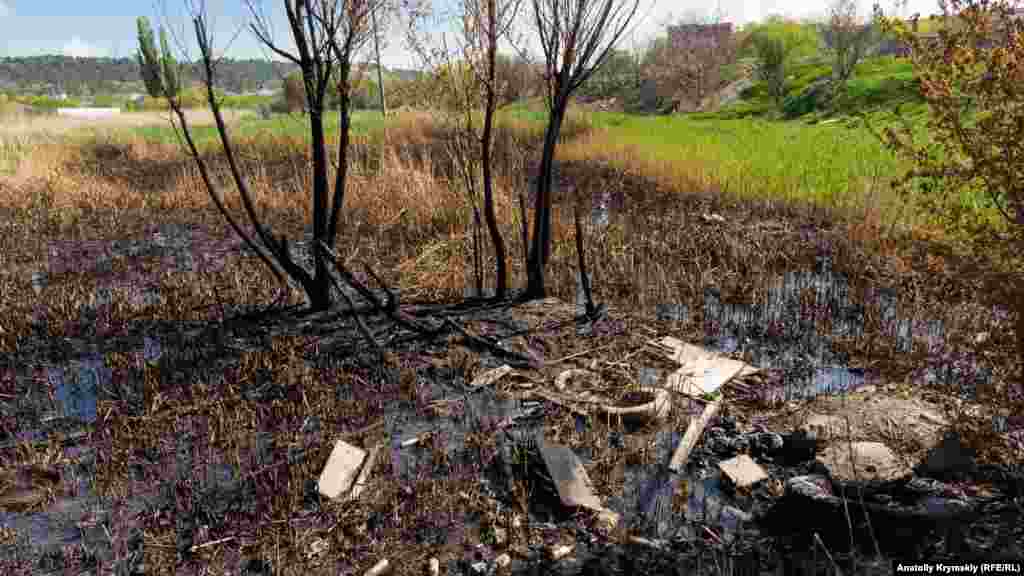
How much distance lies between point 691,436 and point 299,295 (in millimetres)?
3687

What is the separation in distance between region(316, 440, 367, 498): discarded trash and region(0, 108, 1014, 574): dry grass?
93 millimetres

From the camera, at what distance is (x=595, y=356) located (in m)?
4.29

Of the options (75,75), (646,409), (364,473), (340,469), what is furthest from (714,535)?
(75,75)

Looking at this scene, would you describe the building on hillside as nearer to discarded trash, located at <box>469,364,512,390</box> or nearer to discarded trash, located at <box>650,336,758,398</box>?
discarded trash, located at <box>650,336,758,398</box>

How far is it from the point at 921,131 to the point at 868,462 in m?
12.3

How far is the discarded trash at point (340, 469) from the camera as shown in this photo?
2908mm

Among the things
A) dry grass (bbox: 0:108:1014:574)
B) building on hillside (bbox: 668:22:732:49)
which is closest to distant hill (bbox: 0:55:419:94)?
building on hillside (bbox: 668:22:732:49)

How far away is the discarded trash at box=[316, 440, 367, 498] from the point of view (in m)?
2.91

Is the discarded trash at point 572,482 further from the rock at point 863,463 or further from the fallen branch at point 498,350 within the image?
the fallen branch at point 498,350

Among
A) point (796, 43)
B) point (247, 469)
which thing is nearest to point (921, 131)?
point (247, 469)

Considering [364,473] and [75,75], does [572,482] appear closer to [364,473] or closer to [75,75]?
[364,473]

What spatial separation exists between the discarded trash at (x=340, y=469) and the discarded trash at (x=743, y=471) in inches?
70.2

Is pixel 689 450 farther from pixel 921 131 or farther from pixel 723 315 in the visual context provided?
pixel 921 131

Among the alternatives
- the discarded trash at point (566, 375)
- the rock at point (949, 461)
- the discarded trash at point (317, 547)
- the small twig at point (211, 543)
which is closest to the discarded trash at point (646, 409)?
the discarded trash at point (566, 375)
